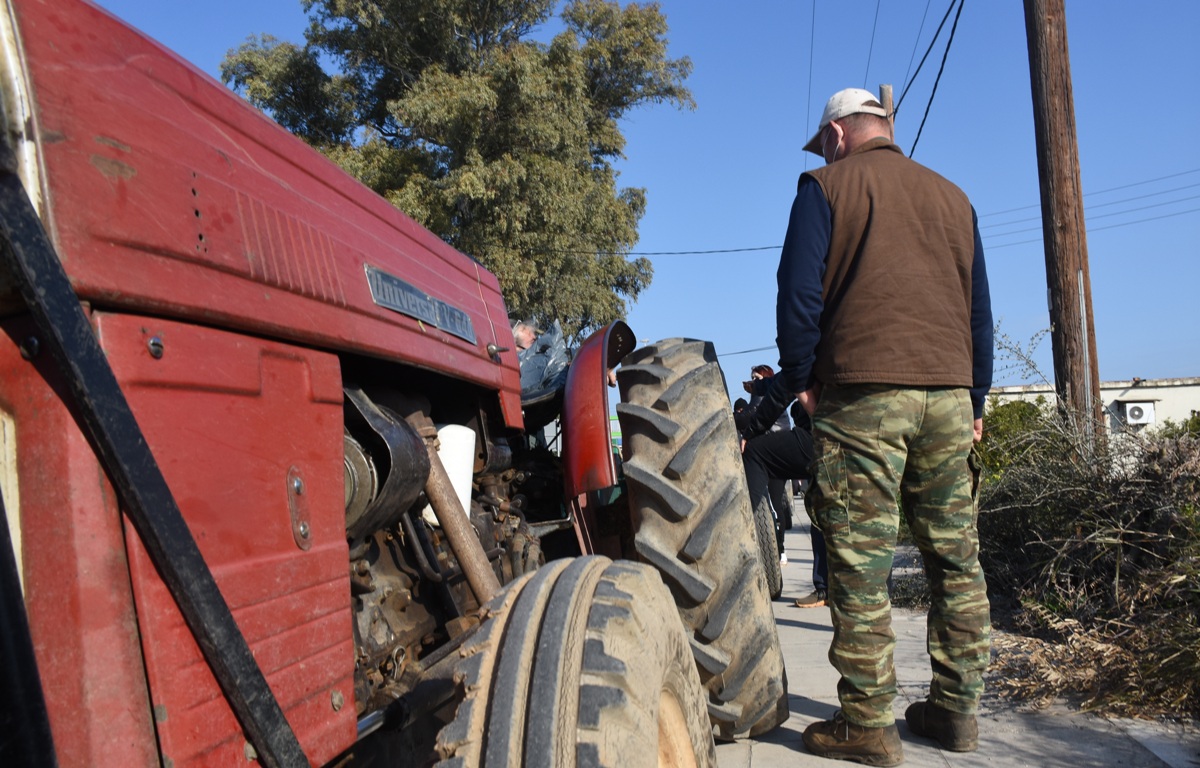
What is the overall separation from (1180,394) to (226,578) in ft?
104

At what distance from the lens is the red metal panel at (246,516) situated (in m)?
1.20

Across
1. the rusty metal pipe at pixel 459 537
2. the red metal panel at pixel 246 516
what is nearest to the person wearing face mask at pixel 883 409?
the rusty metal pipe at pixel 459 537

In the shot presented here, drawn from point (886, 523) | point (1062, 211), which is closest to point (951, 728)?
point (886, 523)

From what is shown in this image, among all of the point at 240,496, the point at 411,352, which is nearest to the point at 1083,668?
the point at 411,352

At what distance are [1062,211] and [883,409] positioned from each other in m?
3.74

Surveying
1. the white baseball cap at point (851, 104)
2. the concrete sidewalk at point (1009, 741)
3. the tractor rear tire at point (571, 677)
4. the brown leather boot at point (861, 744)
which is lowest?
the concrete sidewalk at point (1009, 741)

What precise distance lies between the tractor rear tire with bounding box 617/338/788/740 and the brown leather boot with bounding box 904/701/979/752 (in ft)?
1.51

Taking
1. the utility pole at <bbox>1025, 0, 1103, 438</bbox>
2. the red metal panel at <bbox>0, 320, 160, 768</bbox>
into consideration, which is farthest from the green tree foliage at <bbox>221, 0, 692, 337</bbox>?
the red metal panel at <bbox>0, 320, 160, 768</bbox>

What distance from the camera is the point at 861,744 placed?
274 cm

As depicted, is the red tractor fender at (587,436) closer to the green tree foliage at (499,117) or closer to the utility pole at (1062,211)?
the utility pole at (1062,211)

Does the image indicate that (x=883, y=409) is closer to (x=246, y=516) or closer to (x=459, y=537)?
(x=459, y=537)

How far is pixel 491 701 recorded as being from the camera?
57.2 inches

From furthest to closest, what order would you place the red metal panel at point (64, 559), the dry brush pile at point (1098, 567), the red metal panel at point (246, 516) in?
1. the dry brush pile at point (1098, 567)
2. the red metal panel at point (246, 516)
3. the red metal panel at point (64, 559)

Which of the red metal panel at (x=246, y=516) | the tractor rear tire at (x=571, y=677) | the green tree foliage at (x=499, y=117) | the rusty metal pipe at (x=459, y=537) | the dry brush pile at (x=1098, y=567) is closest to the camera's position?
the red metal panel at (x=246, y=516)
